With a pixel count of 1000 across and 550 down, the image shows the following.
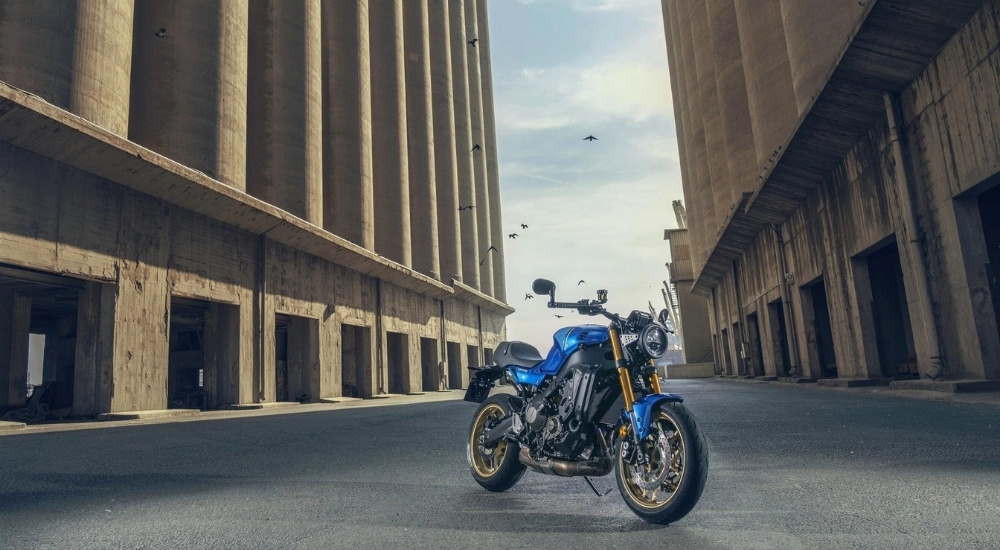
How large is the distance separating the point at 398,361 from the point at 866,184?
2712 centimetres

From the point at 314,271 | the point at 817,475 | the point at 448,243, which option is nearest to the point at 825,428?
the point at 817,475

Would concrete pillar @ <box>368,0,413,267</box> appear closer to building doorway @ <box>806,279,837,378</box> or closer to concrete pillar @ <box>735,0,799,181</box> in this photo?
concrete pillar @ <box>735,0,799,181</box>

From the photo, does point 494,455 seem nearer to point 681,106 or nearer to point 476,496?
point 476,496

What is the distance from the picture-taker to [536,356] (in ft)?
17.8

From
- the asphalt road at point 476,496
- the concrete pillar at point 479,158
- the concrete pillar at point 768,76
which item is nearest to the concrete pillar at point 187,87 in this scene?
the asphalt road at point 476,496

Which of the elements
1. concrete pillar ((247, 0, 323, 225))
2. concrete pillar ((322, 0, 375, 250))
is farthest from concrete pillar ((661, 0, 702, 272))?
concrete pillar ((247, 0, 323, 225))

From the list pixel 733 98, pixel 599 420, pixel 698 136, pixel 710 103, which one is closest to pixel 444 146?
pixel 698 136

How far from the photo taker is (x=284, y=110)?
1057 inches

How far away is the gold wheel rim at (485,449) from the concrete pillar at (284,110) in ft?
72.6

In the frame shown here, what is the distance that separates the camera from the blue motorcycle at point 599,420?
3.86 m

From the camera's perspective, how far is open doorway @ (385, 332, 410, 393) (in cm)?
3694

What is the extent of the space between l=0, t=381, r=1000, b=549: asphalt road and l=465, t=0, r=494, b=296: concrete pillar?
5214 cm

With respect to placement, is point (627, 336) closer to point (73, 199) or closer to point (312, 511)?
point (312, 511)

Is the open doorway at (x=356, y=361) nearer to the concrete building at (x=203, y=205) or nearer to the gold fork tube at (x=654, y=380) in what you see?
the concrete building at (x=203, y=205)
